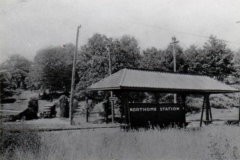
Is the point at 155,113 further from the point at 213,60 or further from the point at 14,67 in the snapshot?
the point at 213,60

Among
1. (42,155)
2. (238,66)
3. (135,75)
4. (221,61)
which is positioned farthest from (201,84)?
(221,61)

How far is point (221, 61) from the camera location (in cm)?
3772

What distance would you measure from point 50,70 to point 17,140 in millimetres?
41606

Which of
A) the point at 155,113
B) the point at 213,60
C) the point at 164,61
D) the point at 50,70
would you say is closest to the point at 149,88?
the point at 155,113

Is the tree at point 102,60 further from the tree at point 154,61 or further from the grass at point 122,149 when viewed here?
the grass at point 122,149

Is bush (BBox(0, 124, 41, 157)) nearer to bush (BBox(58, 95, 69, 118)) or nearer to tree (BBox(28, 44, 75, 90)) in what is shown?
bush (BBox(58, 95, 69, 118))

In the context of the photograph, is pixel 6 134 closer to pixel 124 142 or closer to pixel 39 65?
pixel 124 142

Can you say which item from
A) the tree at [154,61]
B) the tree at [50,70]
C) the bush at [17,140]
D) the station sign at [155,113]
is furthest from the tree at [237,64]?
the bush at [17,140]

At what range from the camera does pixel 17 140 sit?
6.93m

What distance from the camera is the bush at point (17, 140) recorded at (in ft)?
21.9

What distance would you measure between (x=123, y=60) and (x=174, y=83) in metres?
12.4

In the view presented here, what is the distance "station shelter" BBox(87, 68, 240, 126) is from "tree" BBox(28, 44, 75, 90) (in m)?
34.5

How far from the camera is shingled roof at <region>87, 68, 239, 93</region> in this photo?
484 inches

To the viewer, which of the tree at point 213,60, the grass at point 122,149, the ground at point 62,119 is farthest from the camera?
the tree at point 213,60
